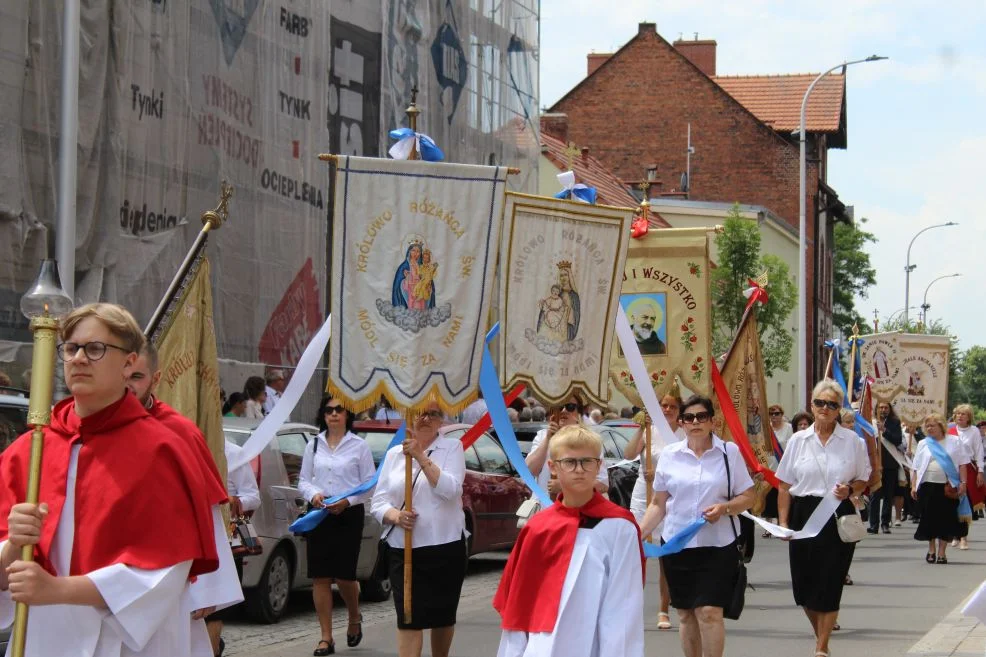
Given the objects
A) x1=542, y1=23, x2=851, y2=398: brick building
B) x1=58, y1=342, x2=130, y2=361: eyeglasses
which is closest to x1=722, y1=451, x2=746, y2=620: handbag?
x1=58, y1=342, x2=130, y2=361: eyeglasses

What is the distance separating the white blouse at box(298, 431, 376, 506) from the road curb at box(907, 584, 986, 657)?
160 inches

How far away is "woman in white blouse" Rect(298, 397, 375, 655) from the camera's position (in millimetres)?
11109

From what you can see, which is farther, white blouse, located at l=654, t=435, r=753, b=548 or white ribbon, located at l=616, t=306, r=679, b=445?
white ribbon, located at l=616, t=306, r=679, b=445

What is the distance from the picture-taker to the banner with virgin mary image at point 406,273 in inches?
385

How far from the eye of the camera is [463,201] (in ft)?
32.8

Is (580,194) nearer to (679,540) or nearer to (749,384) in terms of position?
(679,540)

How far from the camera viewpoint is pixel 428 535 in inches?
370

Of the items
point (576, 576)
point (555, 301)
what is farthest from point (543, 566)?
point (555, 301)

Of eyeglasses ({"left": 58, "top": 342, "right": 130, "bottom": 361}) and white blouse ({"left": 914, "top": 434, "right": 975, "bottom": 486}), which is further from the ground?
eyeglasses ({"left": 58, "top": 342, "right": 130, "bottom": 361})

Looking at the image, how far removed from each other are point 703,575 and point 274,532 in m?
3.78

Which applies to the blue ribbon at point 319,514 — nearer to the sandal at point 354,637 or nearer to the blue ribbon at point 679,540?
the sandal at point 354,637

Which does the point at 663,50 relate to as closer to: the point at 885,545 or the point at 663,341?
the point at 885,545

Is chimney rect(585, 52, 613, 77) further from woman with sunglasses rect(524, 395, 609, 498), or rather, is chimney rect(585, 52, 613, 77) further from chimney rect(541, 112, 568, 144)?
woman with sunglasses rect(524, 395, 609, 498)

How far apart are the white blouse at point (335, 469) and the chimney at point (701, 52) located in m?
50.4
